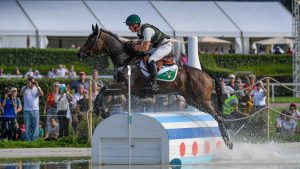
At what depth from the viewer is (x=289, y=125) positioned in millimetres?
26781

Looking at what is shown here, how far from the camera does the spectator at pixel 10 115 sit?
27.6 metres

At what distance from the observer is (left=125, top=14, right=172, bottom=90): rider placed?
70.5 ft

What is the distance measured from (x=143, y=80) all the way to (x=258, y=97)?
595cm

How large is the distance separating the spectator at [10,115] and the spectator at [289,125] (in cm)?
690

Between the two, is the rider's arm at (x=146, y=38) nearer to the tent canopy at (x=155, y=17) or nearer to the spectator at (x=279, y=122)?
the spectator at (x=279, y=122)

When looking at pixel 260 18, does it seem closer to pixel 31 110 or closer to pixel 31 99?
pixel 31 99

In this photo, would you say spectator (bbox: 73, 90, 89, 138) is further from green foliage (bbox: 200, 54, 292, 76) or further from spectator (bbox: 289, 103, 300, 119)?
green foliage (bbox: 200, 54, 292, 76)

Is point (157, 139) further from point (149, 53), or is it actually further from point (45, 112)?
point (45, 112)

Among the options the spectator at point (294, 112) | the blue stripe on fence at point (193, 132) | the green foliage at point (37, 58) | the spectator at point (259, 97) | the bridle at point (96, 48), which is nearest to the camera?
the blue stripe on fence at point (193, 132)

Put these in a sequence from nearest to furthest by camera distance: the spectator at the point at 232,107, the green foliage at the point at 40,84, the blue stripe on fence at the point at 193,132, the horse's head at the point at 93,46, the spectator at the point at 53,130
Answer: the blue stripe on fence at the point at 193,132, the horse's head at the point at 93,46, the spectator at the point at 232,107, the spectator at the point at 53,130, the green foliage at the point at 40,84

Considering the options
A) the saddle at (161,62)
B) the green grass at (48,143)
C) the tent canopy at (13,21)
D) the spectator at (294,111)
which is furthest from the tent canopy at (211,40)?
the saddle at (161,62)

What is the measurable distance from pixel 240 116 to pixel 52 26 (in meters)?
32.7

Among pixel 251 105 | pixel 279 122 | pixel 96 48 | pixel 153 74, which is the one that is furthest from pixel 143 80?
pixel 279 122

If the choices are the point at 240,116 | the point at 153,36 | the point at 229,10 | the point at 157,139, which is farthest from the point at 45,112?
the point at 229,10
